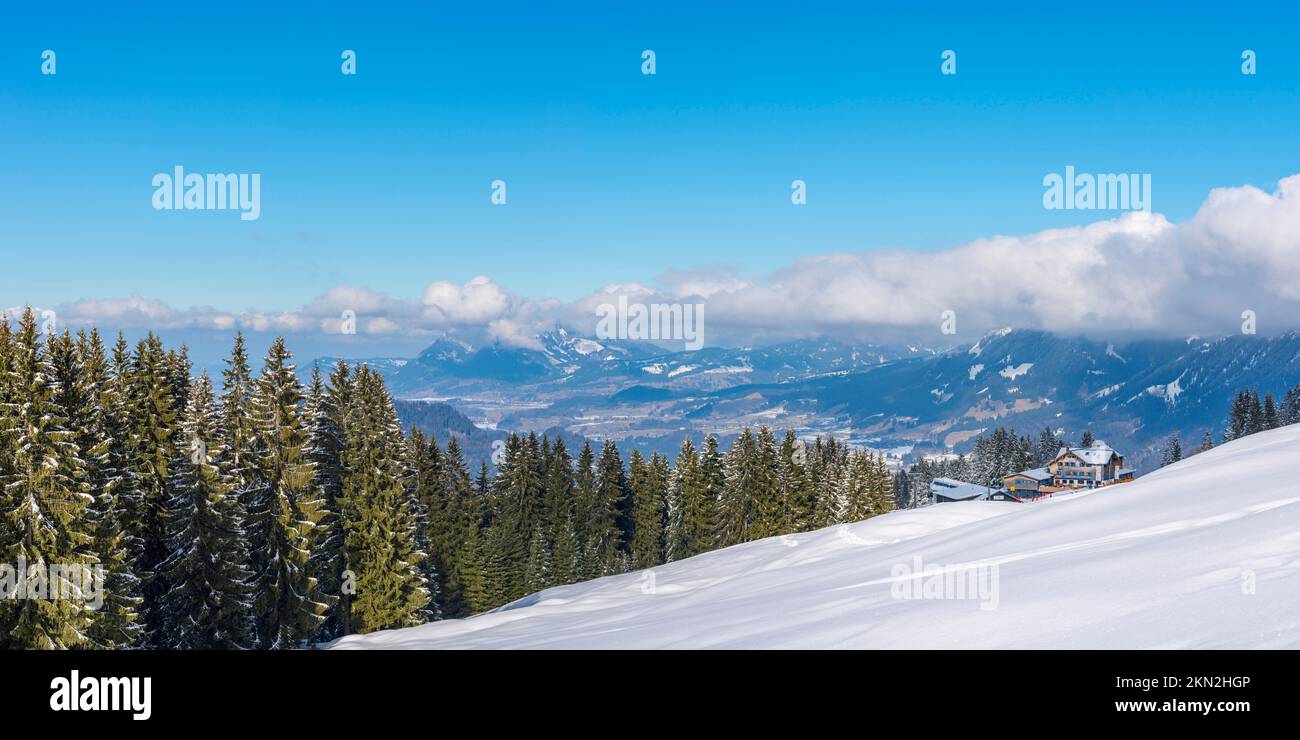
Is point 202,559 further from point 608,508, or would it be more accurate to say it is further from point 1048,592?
point 608,508

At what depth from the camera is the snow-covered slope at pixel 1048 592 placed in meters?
7.20

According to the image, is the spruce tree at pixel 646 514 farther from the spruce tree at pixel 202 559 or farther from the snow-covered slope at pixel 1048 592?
the snow-covered slope at pixel 1048 592

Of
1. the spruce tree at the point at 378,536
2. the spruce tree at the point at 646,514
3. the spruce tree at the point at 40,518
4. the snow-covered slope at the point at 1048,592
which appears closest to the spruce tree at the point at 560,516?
the spruce tree at the point at 646,514

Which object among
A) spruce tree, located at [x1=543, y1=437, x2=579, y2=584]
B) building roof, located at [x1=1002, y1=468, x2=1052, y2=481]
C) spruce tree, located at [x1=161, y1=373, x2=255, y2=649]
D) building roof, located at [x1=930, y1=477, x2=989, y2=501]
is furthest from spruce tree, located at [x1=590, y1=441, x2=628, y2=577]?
building roof, located at [x1=1002, y1=468, x2=1052, y2=481]

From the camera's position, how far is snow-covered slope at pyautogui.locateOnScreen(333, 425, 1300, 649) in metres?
7.20

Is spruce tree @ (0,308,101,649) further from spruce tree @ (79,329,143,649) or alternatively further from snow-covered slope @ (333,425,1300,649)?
snow-covered slope @ (333,425,1300,649)

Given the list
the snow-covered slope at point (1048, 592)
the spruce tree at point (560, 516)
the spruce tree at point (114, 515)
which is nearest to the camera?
the snow-covered slope at point (1048, 592)

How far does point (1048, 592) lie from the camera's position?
29.7ft

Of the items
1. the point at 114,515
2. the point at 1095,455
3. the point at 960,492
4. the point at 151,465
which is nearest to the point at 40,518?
the point at 114,515
